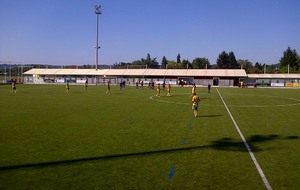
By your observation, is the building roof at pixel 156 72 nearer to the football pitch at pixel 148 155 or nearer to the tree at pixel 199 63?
the tree at pixel 199 63

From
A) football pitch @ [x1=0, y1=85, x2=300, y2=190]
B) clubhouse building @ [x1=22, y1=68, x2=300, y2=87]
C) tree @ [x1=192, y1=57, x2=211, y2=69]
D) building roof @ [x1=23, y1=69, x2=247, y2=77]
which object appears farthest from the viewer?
tree @ [x1=192, y1=57, x2=211, y2=69]

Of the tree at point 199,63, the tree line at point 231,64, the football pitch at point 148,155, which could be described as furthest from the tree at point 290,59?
the football pitch at point 148,155

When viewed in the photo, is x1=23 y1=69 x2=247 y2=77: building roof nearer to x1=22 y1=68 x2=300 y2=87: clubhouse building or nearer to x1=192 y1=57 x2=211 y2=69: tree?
x1=22 y1=68 x2=300 y2=87: clubhouse building

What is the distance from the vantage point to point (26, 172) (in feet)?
27.3

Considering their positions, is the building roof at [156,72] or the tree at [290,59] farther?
the tree at [290,59]

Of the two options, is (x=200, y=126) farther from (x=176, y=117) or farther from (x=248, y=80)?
(x=248, y=80)

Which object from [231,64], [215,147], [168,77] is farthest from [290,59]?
[215,147]

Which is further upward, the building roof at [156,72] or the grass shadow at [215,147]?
the building roof at [156,72]

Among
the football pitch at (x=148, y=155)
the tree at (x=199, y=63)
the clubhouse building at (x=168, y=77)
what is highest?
the tree at (x=199, y=63)

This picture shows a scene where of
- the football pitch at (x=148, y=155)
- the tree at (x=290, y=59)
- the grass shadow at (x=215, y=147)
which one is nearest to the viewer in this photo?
the football pitch at (x=148, y=155)

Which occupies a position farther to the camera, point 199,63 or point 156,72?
point 199,63

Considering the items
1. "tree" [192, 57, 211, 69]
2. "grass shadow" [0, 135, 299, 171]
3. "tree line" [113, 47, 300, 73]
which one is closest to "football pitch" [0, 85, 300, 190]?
"grass shadow" [0, 135, 299, 171]

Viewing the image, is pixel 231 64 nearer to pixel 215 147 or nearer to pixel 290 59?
Answer: pixel 290 59

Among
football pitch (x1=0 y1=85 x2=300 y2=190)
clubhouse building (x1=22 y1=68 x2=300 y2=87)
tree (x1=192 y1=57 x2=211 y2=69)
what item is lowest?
football pitch (x1=0 y1=85 x2=300 y2=190)
